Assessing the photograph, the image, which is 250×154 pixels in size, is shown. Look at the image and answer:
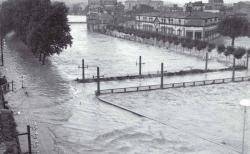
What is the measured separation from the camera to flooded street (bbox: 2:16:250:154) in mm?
29891

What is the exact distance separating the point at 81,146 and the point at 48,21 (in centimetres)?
3744

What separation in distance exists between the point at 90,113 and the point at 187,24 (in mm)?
69011

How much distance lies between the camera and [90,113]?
3816cm

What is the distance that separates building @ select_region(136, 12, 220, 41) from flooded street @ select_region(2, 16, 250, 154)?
3354cm

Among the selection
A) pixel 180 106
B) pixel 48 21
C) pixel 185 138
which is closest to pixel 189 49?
pixel 48 21

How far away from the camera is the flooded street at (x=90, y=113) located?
2989cm

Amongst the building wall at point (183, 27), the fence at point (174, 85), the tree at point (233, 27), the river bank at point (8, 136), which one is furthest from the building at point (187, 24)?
the river bank at point (8, 136)

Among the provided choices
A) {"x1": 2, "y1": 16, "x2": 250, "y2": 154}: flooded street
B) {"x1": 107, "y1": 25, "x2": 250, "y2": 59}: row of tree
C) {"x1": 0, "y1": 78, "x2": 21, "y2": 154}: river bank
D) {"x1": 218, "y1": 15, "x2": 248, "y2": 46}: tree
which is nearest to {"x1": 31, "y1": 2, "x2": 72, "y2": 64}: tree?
{"x1": 2, "y1": 16, "x2": 250, "y2": 154}: flooded street

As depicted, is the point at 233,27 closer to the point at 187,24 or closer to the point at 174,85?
Result: the point at 187,24

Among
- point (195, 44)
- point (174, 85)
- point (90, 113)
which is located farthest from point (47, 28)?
point (195, 44)

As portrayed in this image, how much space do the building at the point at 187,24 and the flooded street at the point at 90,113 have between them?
33541 mm

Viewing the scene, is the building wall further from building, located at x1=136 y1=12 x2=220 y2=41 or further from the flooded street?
the flooded street

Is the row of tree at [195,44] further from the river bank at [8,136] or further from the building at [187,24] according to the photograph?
the river bank at [8,136]

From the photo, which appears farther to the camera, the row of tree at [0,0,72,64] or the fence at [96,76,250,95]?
the row of tree at [0,0,72,64]
